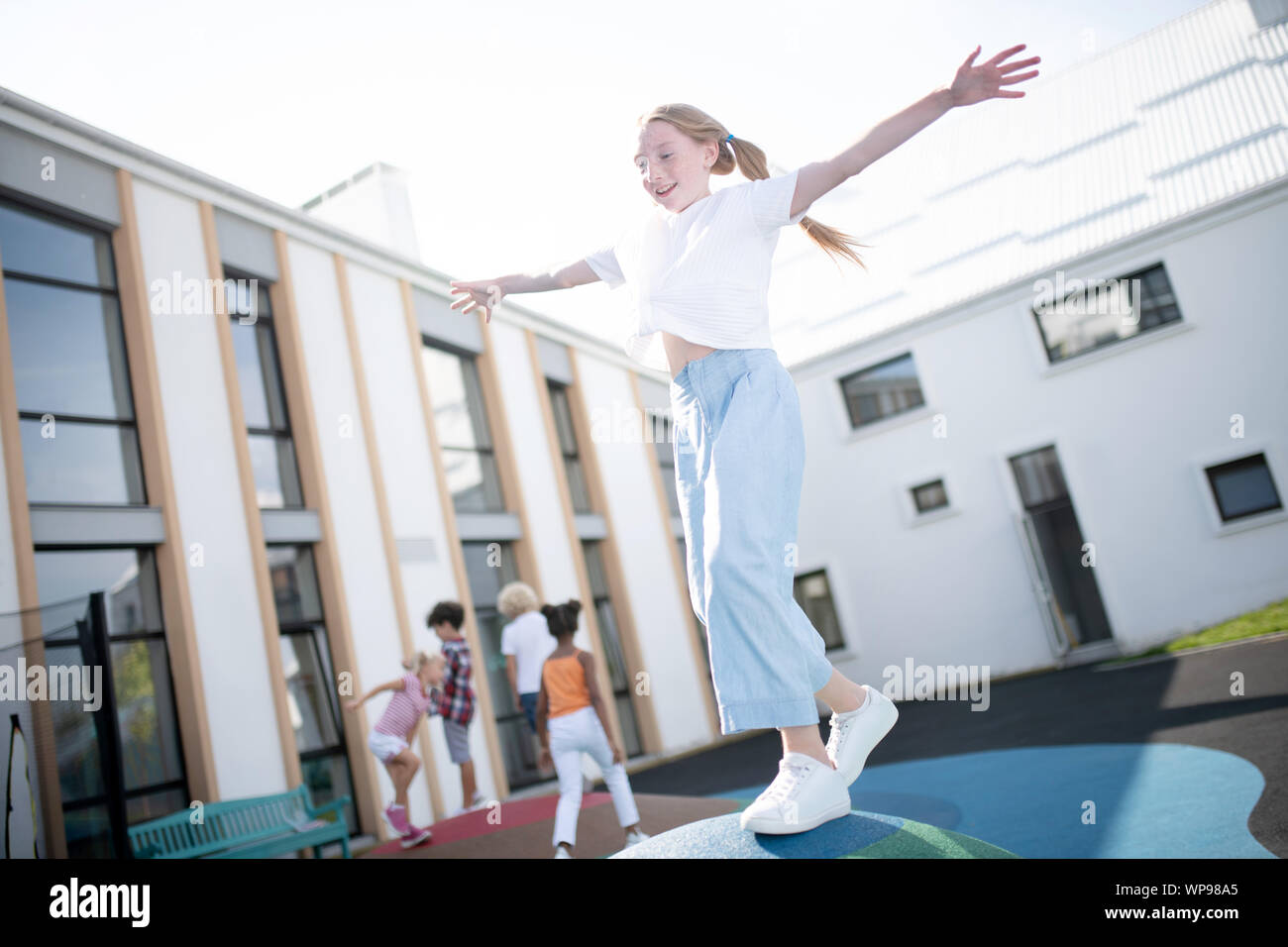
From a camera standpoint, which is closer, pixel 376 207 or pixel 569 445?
pixel 376 207

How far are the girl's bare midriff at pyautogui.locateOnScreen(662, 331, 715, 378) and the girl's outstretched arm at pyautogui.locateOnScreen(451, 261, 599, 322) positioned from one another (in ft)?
1.24

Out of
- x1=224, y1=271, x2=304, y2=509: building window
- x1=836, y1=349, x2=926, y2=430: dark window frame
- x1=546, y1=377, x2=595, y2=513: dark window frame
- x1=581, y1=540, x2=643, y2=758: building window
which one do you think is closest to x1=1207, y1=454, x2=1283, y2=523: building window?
x1=836, y1=349, x2=926, y2=430: dark window frame

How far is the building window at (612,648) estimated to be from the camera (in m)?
14.6

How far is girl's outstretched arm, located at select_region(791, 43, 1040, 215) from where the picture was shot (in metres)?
1.93

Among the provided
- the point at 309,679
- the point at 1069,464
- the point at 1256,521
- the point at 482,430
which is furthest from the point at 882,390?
the point at 309,679

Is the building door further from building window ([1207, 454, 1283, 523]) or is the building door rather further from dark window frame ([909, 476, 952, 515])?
building window ([1207, 454, 1283, 523])

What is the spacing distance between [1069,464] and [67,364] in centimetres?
1448

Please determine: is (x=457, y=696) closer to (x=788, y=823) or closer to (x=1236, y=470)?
(x=788, y=823)

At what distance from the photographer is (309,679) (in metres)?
9.58

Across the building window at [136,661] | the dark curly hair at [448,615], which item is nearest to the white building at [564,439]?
the building window at [136,661]

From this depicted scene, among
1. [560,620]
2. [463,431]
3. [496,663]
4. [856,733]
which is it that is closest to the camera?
[856,733]

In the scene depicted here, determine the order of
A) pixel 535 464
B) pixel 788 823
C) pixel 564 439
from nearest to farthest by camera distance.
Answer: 1. pixel 788 823
2. pixel 535 464
3. pixel 564 439
